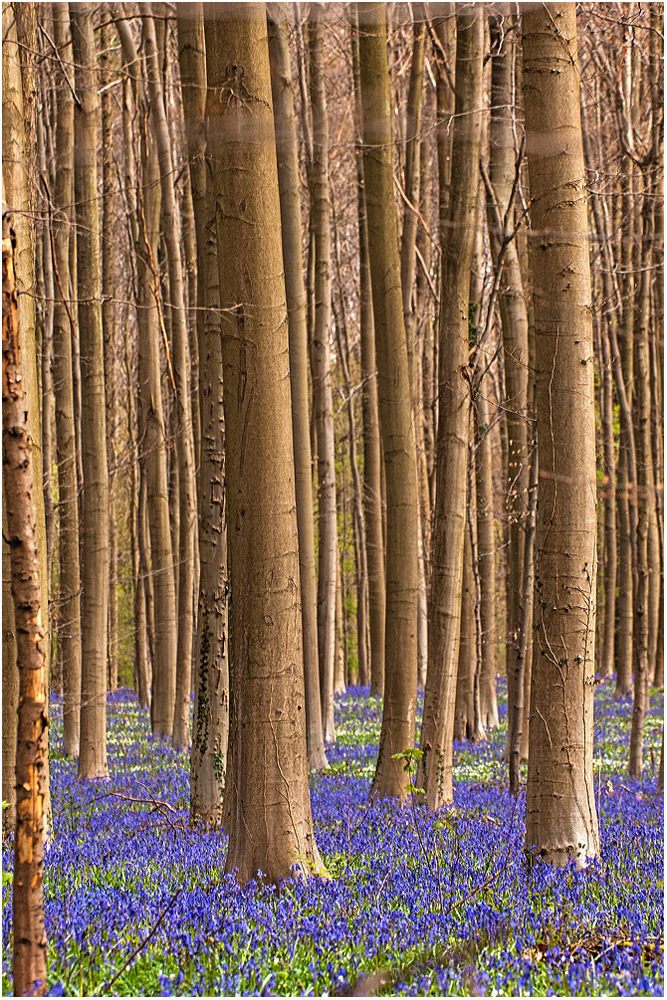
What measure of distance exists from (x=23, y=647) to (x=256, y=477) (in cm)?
256

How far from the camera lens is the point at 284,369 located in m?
5.70

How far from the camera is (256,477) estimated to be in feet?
18.1

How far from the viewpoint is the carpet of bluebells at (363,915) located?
12.2 ft

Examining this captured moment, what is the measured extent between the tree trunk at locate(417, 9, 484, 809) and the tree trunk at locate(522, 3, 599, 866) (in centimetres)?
291

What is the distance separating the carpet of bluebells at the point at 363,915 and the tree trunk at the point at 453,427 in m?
0.94

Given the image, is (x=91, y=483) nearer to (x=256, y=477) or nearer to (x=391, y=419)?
(x=391, y=419)

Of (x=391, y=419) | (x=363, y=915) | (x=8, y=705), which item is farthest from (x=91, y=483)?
(x=363, y=915)

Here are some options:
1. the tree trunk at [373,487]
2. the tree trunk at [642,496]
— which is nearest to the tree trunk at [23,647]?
the tree trunk at [642,496]

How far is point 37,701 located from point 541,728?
334 cm

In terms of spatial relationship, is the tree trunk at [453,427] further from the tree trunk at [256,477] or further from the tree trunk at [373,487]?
the tree trunk at [373,487]

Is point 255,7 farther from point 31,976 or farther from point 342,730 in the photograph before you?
point 342,730

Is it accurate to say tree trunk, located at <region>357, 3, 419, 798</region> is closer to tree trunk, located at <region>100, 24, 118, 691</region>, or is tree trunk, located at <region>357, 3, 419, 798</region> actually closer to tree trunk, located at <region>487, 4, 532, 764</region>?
tree trunk, located at <region>487, 4, 532, 764</region>

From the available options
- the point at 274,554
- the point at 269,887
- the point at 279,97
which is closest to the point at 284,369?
the point at 274,554

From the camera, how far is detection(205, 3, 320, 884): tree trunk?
5371 mm
